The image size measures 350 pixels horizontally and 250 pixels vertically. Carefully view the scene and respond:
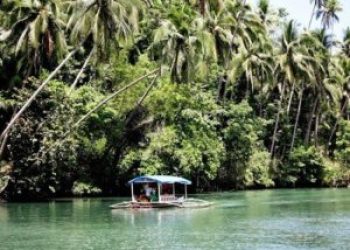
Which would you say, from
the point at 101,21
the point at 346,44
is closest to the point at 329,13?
the point at 346,44

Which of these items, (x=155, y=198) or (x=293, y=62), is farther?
(x=293, y=62)

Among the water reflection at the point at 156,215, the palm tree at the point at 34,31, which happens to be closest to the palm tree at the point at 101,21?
the palm tree at the point at 34,31

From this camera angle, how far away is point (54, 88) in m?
44.0

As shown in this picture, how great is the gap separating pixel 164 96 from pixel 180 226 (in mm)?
20666

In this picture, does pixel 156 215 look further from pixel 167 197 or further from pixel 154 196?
pixel 167 197

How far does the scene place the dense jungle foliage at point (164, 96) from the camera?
42719mm

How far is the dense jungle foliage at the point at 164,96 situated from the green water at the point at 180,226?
20.9 feet

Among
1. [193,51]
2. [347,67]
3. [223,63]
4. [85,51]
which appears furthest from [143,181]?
[347,67]

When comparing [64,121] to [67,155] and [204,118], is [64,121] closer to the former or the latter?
[67,155]

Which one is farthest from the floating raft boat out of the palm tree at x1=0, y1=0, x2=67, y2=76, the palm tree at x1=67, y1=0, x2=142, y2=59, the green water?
the palm tree at x1=0, y1=0, x2=67, y2=76

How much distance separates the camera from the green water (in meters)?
23.3

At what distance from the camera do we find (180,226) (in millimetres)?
28531

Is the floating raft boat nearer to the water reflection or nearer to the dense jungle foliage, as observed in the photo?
the water reflection

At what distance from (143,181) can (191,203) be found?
2724 millimetres
